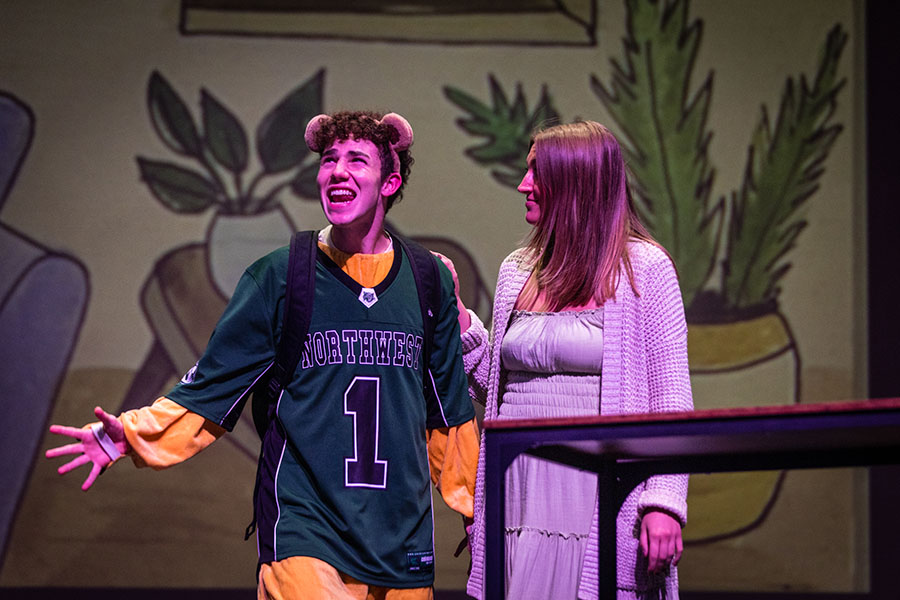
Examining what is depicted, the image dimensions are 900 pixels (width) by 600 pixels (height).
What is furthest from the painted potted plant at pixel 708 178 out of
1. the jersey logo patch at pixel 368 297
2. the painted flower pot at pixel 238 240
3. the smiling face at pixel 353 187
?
the jersey logo patch at pixel 368 297

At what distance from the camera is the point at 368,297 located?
229cm

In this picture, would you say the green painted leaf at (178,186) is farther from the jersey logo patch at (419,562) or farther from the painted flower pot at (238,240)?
the jersey logo patch at (419,562)

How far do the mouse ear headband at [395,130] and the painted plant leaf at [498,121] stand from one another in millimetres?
2136

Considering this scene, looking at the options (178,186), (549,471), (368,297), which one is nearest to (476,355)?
(368,297)

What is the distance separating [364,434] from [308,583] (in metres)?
0.34

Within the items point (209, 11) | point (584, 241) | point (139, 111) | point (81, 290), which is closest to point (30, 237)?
point (81, 290)

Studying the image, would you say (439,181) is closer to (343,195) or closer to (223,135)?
(223,135)

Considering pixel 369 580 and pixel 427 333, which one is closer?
pixel 369 580

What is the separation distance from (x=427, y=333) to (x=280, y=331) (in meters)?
0.34

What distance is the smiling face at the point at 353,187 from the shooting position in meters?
2.33

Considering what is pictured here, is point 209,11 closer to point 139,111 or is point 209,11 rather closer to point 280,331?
point 139,111

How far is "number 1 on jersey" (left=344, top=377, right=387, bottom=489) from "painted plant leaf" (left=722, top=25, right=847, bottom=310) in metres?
2.76

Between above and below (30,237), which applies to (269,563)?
below

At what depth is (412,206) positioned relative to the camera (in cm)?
455
